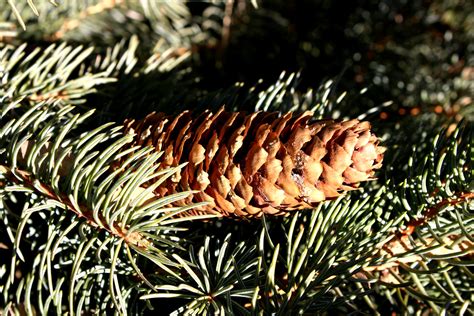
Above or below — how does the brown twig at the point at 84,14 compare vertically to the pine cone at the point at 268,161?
above

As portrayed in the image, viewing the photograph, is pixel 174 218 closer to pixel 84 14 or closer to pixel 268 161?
pixel 268 161

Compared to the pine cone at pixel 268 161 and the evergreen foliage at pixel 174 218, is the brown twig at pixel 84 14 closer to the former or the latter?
the evergreen foliage at pixel 174 218

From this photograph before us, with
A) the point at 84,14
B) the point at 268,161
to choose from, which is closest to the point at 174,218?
the point at 268,161

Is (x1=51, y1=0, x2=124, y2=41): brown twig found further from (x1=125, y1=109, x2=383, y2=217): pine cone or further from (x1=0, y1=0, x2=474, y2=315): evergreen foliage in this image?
(x1=125, y1=109, x2=383, y2=217): pine cone

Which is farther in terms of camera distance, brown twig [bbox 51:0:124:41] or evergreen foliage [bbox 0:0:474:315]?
brown twig [bbox 51:0:124:41]

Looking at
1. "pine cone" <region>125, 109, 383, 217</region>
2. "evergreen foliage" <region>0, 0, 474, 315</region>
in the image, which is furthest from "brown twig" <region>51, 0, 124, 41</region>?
"pine cone" <region>125, 109, 383, 217</region>

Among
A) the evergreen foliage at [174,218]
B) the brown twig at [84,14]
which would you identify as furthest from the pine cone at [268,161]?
the brown twig at [84,14]
